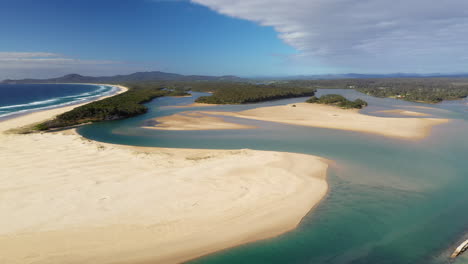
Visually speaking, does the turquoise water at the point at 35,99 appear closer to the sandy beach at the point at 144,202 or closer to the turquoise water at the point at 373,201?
the sandy beach at the point at 144,202

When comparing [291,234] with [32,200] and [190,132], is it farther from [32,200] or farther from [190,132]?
[190,132]

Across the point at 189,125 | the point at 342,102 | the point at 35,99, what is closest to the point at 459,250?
the point at 189,125

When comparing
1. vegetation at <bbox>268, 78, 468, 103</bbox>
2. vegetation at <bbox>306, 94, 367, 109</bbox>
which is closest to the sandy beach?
vegetation at <bbox>306, 94, 367, 109</bbox>

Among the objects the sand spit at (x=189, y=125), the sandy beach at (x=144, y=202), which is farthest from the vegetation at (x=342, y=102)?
the sandy beach at (x=144, y=202)

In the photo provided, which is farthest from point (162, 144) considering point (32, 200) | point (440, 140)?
point (440, 140)

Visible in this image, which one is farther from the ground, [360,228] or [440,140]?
[440,140]

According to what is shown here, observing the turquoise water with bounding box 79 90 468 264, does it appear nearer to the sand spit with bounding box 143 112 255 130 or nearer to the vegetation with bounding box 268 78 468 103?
the sand spit with bounding box 143 112 255 130

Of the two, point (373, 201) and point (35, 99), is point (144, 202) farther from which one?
point (35, 99)

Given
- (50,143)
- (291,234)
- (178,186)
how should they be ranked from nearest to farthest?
(291,234), (178,186), (50,143)
